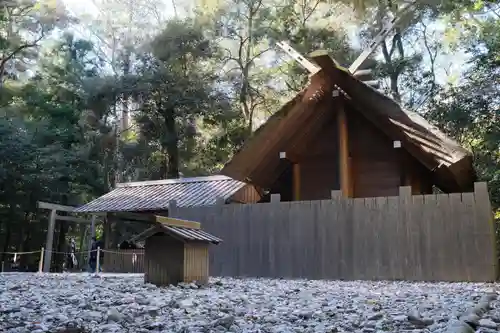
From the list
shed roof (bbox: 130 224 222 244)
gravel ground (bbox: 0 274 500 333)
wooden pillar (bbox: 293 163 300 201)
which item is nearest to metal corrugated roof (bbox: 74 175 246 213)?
wooden pillar (bbox: 293 163 300 201)

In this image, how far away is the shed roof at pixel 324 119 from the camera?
9430 mm

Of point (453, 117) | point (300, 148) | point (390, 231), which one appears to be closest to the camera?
point (390, 231)

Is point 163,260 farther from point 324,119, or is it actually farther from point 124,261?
point 124,261

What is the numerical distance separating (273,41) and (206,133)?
216 inches

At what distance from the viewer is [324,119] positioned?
12.1 metres

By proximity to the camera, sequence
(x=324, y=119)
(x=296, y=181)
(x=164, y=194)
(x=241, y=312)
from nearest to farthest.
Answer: (x=241, y=312) → (x=324, y=119) → (x=296, y=181) → (x=164, y=194)

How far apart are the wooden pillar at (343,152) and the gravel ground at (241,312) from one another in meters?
4.86

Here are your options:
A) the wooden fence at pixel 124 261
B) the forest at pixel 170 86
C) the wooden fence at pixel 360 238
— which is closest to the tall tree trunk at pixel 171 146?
the forest at pixel 170 86

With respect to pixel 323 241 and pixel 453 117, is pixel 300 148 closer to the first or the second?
pixel 323 241

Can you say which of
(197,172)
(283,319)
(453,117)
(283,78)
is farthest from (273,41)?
(283,319)

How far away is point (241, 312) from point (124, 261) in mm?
11678

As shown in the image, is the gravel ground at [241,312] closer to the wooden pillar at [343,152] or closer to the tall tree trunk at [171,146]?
the wooden pillar at [343,152]

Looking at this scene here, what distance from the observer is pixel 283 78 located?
23.6 m

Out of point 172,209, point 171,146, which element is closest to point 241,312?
point 172,209
